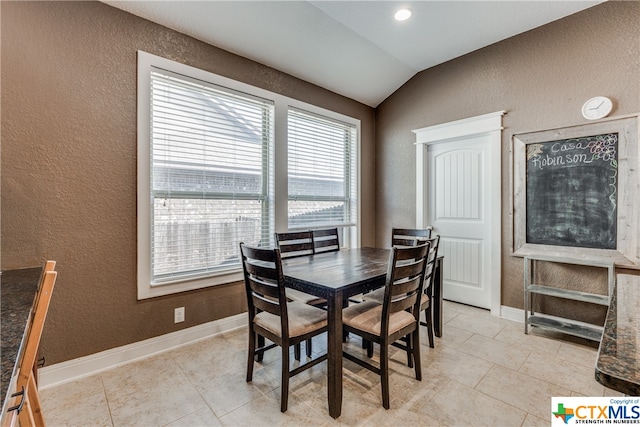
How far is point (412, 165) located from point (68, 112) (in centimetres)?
356

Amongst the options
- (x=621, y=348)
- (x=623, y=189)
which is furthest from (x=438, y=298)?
(x=621, y=348)

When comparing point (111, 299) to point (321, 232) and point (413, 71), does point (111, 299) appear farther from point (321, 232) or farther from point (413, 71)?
point (413, 71)

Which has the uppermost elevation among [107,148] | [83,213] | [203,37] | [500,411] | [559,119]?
[203,37]

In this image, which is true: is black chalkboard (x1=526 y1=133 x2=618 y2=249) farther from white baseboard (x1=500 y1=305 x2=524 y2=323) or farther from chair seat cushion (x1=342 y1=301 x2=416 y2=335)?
chair seat cushion (x1=342 y1=301 x2=416 y2=335)

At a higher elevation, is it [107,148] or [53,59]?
[53,59]

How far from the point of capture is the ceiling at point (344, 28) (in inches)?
96.0

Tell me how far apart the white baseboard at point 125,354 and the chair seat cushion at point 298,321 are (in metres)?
0.99

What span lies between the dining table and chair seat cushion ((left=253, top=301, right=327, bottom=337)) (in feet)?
0.57

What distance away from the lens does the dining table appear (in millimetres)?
1667

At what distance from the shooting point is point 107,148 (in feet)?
7.21

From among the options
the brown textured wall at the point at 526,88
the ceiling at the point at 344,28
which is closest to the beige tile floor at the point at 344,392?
the brown textured wall at the point at 526,88

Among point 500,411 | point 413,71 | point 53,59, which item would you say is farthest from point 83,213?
point 413,71

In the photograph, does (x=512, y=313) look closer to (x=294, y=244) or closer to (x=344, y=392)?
(x=344, y=392)

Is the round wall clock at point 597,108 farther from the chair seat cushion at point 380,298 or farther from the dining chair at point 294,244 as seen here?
the dining chair at point 294,244
